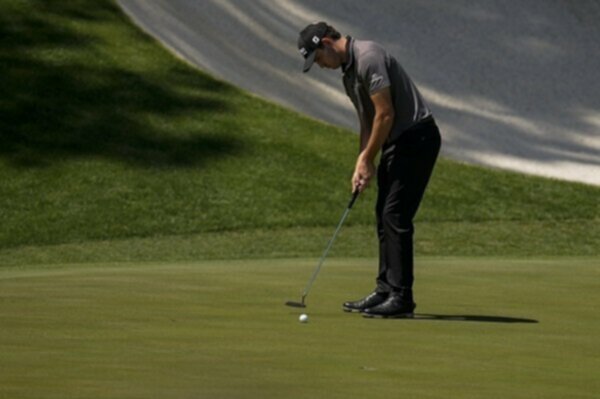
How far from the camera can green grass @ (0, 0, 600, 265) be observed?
682 inches

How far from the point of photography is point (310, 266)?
1208cm

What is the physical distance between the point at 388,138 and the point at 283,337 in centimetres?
182

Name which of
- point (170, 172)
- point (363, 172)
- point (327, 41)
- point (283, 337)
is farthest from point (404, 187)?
point (170, 172)

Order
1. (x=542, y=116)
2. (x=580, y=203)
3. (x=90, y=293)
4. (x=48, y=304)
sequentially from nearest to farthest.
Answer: (x=48, y=304), (x=90, y=293), (x=580, y=203), (x=542, y=116)

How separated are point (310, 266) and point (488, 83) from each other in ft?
48.3

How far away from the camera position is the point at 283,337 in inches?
283

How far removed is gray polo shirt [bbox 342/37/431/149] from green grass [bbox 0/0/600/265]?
6691 millimetres

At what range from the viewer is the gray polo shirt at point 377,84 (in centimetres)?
842

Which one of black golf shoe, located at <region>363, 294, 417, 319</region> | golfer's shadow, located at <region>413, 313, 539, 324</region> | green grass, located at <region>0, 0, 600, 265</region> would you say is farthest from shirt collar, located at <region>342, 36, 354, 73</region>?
green grass, located at <region>0, 0, 600, 265</region>

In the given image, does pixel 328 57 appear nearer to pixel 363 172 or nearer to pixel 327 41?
pixel 327 41

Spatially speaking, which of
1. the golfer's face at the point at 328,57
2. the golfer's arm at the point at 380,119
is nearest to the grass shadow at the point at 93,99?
the golfer's face at the point at 328,57

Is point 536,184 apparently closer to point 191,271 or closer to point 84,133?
point 84,133

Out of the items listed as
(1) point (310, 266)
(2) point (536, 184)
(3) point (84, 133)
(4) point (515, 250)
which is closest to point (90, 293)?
(1) point (310, 266)

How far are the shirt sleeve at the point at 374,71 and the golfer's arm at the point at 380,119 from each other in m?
0.03
